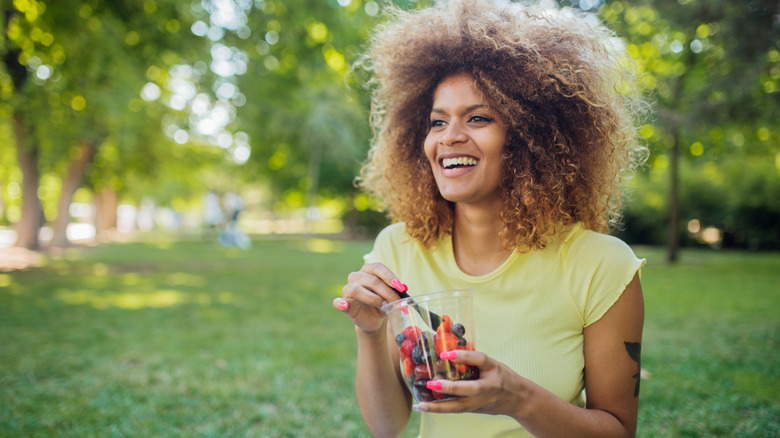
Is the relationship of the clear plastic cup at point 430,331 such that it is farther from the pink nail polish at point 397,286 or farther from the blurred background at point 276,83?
the blurred background at point 276,83

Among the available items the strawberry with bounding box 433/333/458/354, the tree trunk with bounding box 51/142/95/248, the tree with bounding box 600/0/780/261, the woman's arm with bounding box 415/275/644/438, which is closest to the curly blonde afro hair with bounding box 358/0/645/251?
the woman's arm with bounding box 415/275/644/438

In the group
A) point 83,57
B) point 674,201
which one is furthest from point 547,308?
point 674,201

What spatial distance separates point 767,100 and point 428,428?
8.98 meters

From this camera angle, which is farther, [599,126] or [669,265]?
[669,265]

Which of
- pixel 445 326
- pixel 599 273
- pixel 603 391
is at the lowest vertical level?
pixel 603 391

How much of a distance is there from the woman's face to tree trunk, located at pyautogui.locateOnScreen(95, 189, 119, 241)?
27.6 metres

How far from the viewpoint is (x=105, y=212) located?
29.8 meters

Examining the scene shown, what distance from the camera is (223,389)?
3.97 metres

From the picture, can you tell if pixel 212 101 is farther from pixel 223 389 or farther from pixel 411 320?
pixel 411 320

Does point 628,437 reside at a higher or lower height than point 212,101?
lower

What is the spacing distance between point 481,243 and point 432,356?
0.69 m

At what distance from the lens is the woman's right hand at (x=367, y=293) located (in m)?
1.44

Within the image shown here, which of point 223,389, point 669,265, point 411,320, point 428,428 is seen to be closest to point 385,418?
point 428,428

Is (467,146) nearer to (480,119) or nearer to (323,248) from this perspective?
(480,119)
